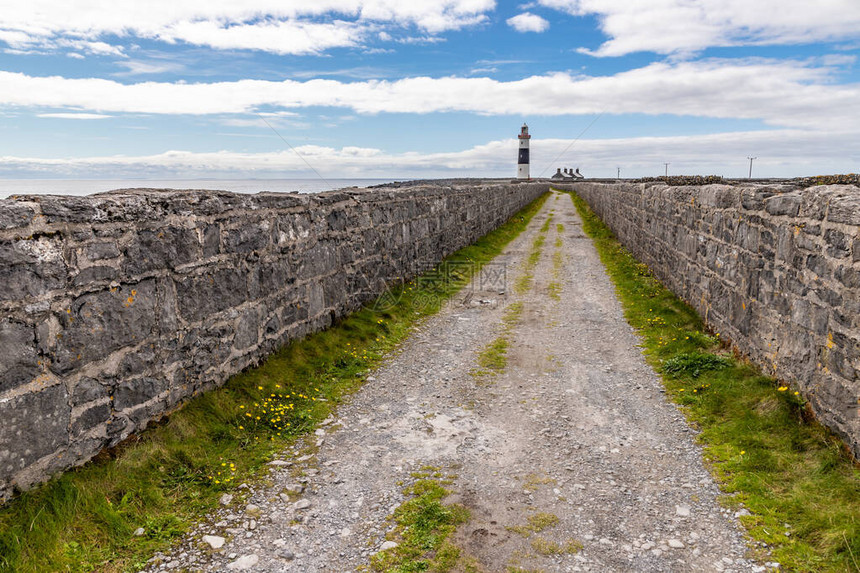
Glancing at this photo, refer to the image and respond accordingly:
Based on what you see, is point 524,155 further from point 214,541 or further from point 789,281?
point 214,541

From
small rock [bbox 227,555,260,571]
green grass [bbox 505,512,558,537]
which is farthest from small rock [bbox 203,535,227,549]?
green grass [bbox 505,512,558,537]

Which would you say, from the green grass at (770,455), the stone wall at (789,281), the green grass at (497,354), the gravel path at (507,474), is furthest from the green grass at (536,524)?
the green grass at (497,354)

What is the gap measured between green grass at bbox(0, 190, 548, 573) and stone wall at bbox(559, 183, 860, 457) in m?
4.80

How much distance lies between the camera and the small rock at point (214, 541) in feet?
12.0

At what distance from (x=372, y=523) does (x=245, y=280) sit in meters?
3.21

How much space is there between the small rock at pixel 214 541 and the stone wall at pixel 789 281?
194 inches

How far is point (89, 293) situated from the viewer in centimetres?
414

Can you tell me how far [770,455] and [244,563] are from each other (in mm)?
4355

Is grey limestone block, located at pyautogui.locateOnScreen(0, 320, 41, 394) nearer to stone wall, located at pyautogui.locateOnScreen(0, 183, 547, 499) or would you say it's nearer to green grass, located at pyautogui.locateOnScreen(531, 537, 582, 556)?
stone wall, located at pyautogui.locateOnScreen(0, 183, 547, 499)

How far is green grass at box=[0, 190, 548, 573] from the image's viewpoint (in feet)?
11.2

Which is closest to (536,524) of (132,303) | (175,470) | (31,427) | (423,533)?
(423,533)

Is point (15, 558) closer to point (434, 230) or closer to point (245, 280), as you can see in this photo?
point (245, 280)

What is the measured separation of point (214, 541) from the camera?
3691mm

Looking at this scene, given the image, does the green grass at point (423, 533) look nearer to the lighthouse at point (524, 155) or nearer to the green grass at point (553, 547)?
the green grass at point (553, 547)
